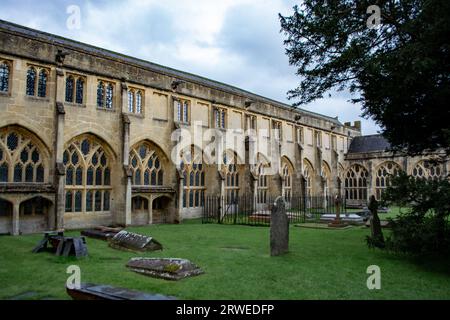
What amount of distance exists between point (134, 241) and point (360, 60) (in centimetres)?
771

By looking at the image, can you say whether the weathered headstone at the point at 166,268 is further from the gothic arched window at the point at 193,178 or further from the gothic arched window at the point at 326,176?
the gothic arched window at the point at 326,176

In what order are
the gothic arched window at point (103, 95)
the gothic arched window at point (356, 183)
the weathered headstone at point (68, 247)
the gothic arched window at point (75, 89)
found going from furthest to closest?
the gothic arched window at point (356, 183) → the gothic arched window at point (103, 95) → the gothic arched window at point (75, 89) → the weathered headstone at point (68, 247)

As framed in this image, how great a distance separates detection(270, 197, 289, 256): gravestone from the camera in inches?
372

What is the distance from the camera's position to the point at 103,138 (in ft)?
54.9

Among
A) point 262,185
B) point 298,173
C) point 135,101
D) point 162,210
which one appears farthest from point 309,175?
point 135,101

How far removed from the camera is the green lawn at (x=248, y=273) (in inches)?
237

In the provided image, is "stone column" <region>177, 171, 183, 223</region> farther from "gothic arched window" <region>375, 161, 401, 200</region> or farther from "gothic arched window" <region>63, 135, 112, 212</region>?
"gothic arched window" <region>375, 161, 401, 200</region>

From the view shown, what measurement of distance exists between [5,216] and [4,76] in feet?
18.3

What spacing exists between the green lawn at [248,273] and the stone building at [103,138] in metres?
4.06

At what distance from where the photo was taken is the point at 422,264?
8.29 meters

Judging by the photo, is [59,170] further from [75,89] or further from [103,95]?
[103,95]

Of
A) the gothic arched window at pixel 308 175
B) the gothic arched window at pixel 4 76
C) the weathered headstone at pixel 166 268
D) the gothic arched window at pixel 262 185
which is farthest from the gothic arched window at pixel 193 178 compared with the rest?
the gothic arched window at pixel 308 175

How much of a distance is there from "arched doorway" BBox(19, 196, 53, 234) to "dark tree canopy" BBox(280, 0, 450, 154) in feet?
36.9

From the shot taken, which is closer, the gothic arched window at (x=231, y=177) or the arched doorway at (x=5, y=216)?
the arched doorway at (x=5, y=216)
